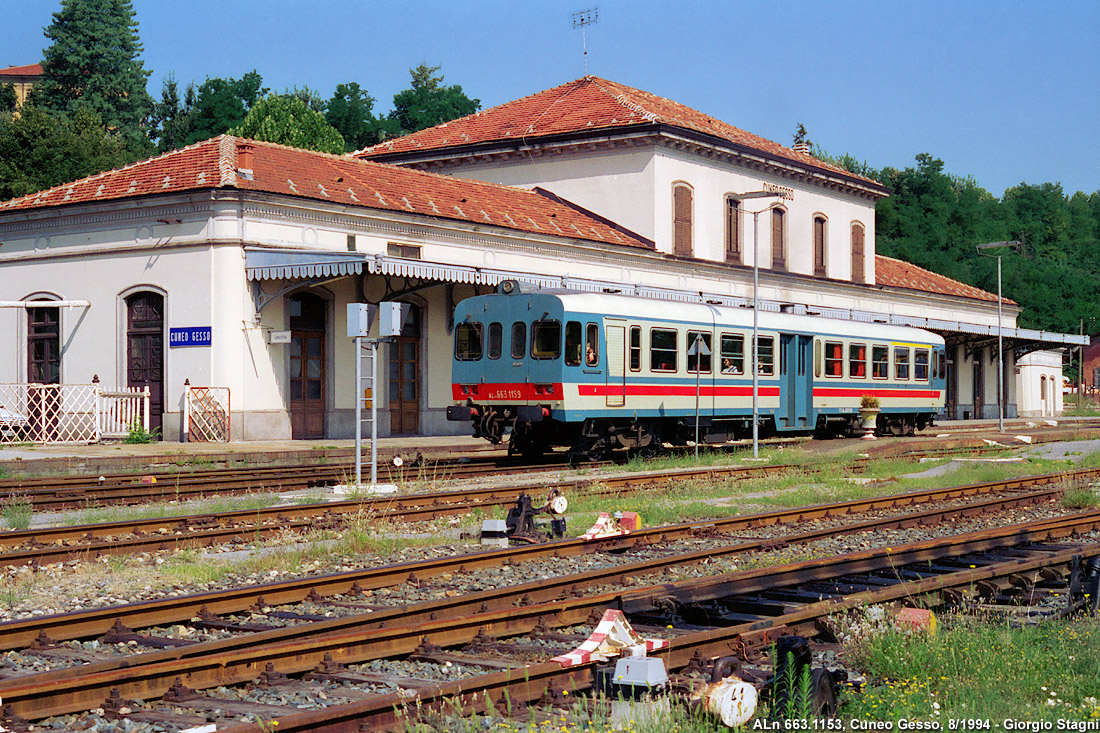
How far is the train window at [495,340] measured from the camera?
73.2 feet

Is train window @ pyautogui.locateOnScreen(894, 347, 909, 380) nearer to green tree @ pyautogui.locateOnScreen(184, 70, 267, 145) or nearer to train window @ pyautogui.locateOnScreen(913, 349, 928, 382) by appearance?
train window @ pyautogui.locateOnScreen(913, 349, 928, 382)

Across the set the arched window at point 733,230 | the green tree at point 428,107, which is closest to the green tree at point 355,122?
the green tree at point 428,107

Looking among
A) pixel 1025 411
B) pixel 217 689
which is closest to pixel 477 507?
pixel 217 689

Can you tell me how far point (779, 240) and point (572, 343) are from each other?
27.3 m

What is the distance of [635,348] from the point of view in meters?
22.5

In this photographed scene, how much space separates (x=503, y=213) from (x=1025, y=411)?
37869mm

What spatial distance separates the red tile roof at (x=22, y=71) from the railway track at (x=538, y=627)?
5427 inches

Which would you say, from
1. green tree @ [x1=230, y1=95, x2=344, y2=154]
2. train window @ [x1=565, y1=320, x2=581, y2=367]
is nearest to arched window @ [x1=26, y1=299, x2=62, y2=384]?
Result: train window @ [x1=565, y1=320, x2=581, y2=367]

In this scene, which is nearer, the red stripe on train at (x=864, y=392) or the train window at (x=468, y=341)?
the train window at (x=468, y=341)

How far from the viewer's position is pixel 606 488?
58.2 ft

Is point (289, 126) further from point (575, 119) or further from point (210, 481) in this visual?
point (210, 481)

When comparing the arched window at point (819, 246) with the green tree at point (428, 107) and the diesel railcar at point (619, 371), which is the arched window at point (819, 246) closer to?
the diesel railcar at point (619, 371)

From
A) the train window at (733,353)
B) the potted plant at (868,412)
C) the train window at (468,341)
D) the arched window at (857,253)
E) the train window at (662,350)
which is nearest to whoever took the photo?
the train window at (468,341)

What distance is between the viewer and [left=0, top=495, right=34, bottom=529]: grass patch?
13523mm
